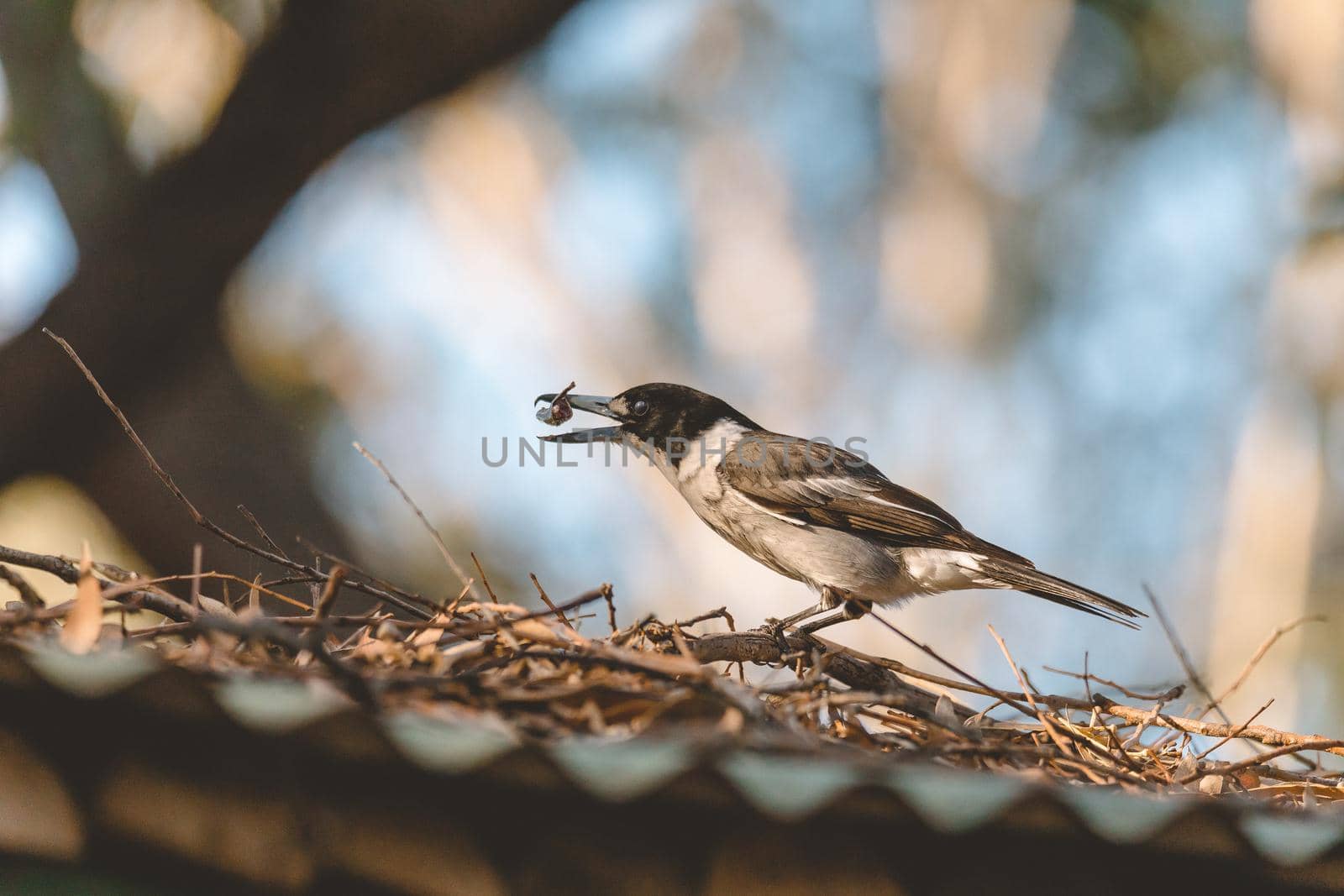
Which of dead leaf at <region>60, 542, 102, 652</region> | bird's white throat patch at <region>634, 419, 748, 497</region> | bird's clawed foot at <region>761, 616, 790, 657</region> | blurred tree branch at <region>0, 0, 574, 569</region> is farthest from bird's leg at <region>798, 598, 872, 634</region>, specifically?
blurred tree branch at <region>0, 0, 574, 569</region>

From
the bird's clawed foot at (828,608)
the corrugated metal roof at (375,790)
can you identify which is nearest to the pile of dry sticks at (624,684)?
the corrugated metal roof at (375,790)

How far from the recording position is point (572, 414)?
18.3ft

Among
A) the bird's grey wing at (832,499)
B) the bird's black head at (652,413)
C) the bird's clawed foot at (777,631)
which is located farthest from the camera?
the bird's black head at (652,413)

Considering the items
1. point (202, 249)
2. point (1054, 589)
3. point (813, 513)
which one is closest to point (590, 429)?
point (813, 513)

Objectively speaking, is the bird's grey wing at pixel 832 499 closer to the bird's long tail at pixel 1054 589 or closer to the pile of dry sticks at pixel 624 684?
the bird's long tail at pixel 1054 589

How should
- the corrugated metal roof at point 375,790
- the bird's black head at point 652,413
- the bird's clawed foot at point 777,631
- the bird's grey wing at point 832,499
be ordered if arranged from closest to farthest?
the corrugated metal roof at point 375,790 → the bird's clawed foot at point 777,631 → the bird's grey wing at point 832,499 → the bird's black head at point 652,413

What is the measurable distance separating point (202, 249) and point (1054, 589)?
5228 mm

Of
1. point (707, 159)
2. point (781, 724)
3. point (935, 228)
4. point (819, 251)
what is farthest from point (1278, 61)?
point (781, 724)

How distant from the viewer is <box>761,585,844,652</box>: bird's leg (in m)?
4.01

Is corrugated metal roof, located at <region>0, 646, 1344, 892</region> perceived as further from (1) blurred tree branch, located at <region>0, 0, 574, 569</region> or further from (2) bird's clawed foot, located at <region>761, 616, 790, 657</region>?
(1) blurred tree branch, located at <region>0, 0, 574, 569</region>

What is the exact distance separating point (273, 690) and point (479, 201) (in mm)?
12860

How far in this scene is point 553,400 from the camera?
17.4ft

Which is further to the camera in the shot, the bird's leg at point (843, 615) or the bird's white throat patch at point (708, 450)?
the bird's white throat patch at point (708, 450)

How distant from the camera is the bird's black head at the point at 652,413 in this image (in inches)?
224
